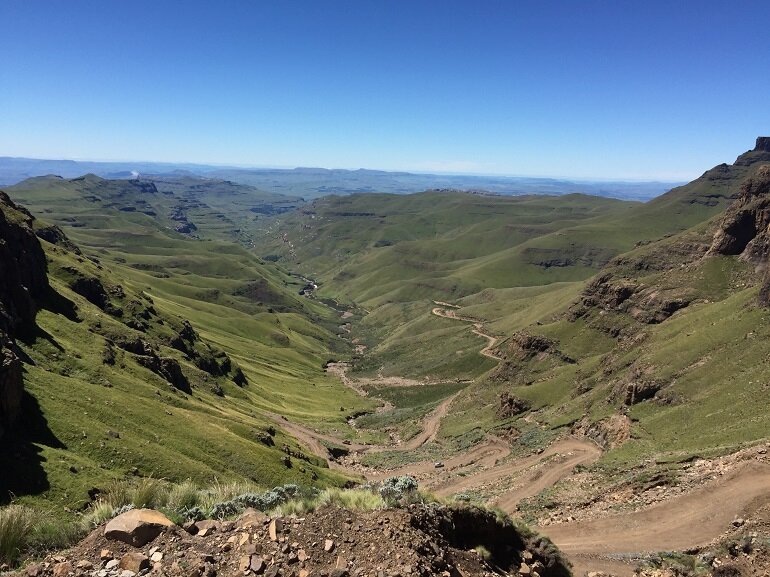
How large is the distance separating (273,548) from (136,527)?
16.2 feet

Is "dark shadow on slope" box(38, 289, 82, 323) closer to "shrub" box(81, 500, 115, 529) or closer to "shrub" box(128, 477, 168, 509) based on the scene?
"shrub" box(128, 477, 168, 509)

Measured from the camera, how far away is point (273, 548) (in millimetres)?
15398

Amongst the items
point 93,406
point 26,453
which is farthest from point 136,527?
point 93,406

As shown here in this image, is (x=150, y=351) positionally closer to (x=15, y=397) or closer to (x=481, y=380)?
(x=15, y=397)

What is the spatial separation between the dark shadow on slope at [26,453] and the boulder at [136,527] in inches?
1092

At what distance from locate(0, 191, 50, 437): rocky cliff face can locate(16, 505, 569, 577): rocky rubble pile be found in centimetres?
4140

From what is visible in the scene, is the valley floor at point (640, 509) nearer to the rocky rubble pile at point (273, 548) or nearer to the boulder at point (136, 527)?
the rocky rubble pile at point (273, 548)

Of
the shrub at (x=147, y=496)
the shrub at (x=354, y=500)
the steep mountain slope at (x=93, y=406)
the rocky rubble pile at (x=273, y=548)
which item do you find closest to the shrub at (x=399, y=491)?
the shrub at (x=354, y=500)

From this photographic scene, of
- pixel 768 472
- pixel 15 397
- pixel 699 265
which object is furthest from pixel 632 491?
pixel 699 265

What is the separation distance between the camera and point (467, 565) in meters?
17.6

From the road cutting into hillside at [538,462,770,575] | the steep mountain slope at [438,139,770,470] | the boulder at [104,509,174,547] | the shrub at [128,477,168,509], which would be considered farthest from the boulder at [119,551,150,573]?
the steep mountain slope at [438,139,770,470]

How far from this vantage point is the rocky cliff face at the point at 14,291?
48406 millimetres

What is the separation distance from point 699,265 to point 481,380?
6378 centimetres

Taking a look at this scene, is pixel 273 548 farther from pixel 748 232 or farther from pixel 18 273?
pixel 748 232
